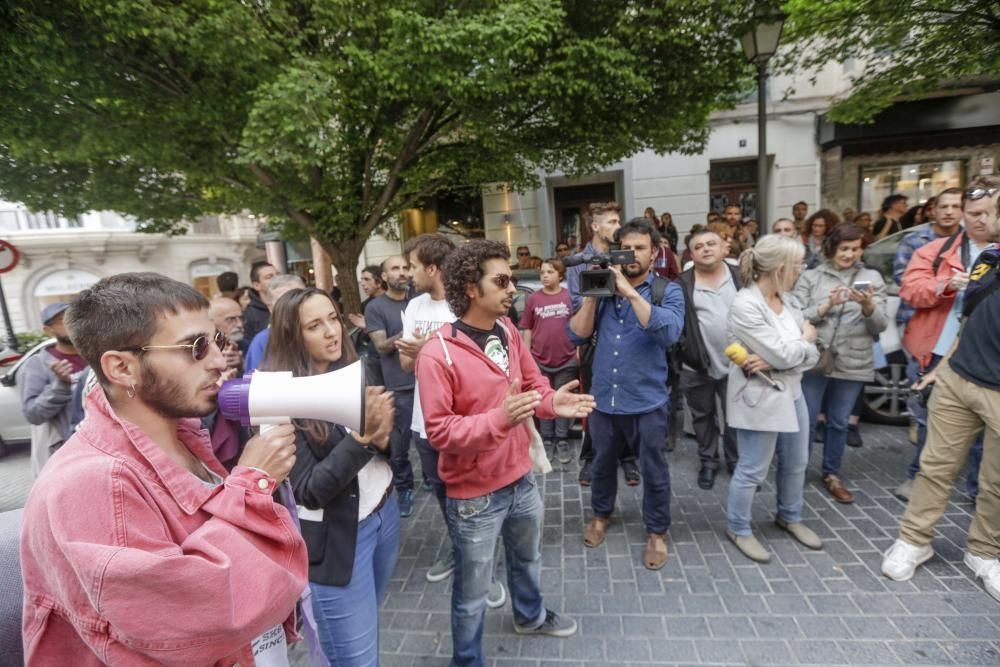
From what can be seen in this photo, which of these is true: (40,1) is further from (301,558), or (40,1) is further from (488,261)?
(301,558)

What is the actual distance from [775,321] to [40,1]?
7436mm

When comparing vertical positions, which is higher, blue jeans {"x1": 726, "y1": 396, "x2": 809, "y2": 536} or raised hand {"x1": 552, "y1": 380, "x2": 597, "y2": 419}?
raised hand {"x1": 552, "y1": 380, "x2": 597, "y2": 419}

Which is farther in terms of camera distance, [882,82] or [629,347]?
[882,82]

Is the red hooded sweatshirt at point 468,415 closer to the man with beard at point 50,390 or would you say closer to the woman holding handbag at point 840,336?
the woman holding handbag at point 840,336

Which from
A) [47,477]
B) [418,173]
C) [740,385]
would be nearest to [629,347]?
[740,385]

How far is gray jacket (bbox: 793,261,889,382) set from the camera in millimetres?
3871

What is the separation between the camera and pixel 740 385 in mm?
3230

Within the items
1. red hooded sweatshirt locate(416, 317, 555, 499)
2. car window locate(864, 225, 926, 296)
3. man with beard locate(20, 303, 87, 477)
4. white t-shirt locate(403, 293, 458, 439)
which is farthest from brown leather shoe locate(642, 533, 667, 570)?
man with beard locate(20, 303, 87, 477)

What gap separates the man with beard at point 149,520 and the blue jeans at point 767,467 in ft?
9.72

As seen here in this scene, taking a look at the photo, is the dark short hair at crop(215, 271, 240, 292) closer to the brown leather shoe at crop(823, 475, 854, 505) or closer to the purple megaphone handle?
the purple megaphone handle

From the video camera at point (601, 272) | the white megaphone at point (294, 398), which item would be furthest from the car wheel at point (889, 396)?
the white megaphone at point (294, 398)

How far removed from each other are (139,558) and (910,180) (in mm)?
17408

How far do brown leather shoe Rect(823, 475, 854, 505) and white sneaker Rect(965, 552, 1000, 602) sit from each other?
2.77ft

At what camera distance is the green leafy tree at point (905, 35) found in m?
7.37
